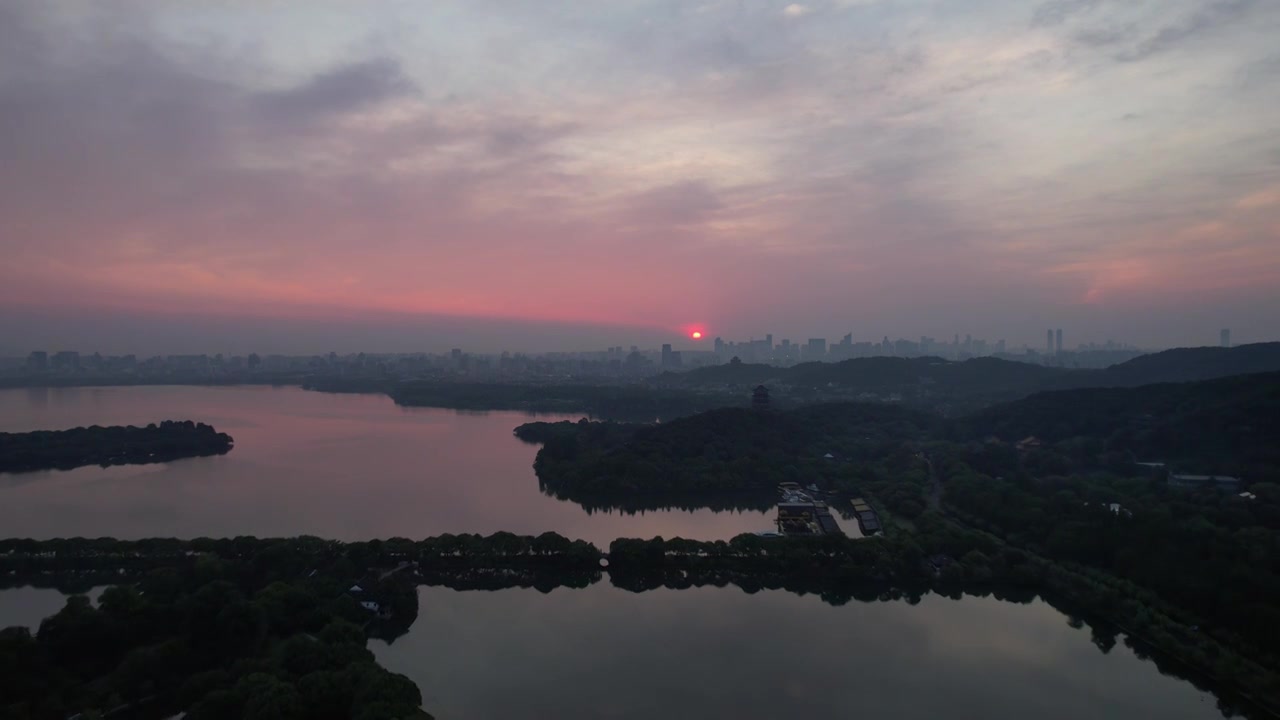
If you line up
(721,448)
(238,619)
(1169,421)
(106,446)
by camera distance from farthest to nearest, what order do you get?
(106,446)
(721,448)
(1169,421)
(238,619)

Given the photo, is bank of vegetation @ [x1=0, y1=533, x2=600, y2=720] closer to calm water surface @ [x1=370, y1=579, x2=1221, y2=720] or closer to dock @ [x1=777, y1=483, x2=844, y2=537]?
calm water surface @ [x1=370, y1=579, x2=1221, y2=720]

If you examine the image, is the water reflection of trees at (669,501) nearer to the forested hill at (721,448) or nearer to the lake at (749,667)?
the forested hill at (721,448)

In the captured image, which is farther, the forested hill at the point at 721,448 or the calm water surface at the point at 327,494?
the forested hill at the point at 721,448

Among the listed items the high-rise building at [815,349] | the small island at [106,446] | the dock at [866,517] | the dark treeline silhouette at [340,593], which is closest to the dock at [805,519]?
the dock at [866,517]

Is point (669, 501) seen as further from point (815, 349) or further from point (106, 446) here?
point (815, 349)

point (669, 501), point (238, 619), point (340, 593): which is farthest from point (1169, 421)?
point (238, 619)
